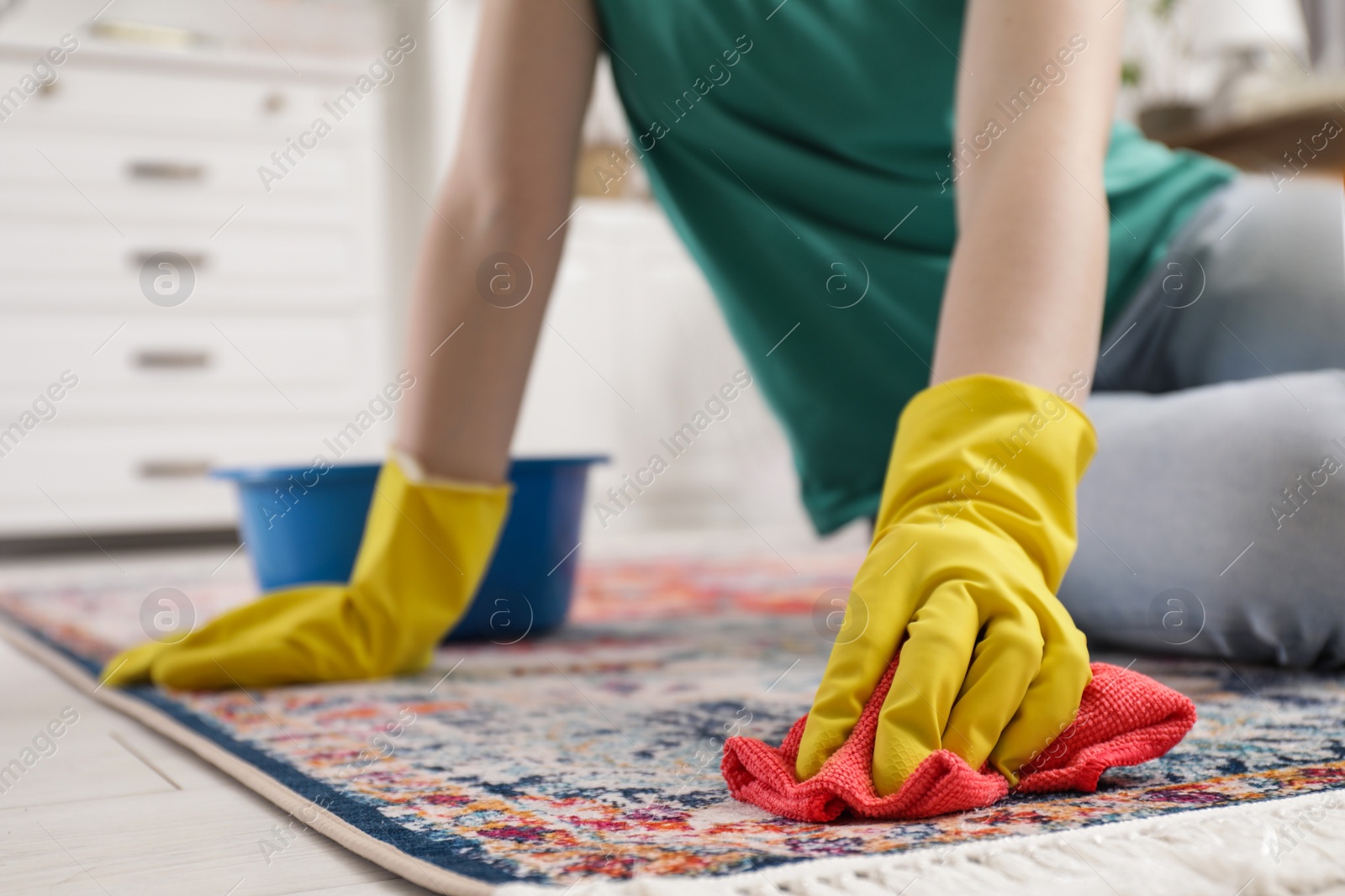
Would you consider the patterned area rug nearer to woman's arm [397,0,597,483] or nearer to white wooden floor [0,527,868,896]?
white wooden floor [0,527,868,896]

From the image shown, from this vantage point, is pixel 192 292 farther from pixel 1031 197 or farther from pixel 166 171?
pixel 1031 197

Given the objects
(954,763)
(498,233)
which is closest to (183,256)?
(498,233)

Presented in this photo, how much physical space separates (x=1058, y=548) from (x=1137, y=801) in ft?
0.35

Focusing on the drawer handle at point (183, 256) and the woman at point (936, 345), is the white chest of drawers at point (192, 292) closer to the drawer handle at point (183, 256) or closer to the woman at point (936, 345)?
the drawer handle at point (183, 256)

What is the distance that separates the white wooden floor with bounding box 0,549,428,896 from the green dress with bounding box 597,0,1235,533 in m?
0.58

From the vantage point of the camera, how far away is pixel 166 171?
2230mm

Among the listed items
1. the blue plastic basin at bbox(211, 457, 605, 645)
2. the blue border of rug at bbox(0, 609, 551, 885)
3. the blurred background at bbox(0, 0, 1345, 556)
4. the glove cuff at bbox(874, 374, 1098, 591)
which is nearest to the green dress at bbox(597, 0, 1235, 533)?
the blue plastic basin at bbox(211, 457, 605, 645)

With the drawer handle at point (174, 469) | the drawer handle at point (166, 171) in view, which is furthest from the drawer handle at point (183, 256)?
the drawer handle at point (174, 469)

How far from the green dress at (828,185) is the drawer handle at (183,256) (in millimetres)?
1440

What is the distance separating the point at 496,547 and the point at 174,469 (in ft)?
4.58

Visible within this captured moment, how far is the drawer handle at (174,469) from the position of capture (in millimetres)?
2203

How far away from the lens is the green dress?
92cm

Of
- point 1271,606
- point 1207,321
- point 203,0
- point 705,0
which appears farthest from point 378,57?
point 1271,606

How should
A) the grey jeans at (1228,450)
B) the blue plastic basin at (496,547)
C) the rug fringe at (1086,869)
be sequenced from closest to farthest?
the rug fringe at (1086,869)
the grey jeans at (1228,450)
the blue plastic basin at (496,547)
